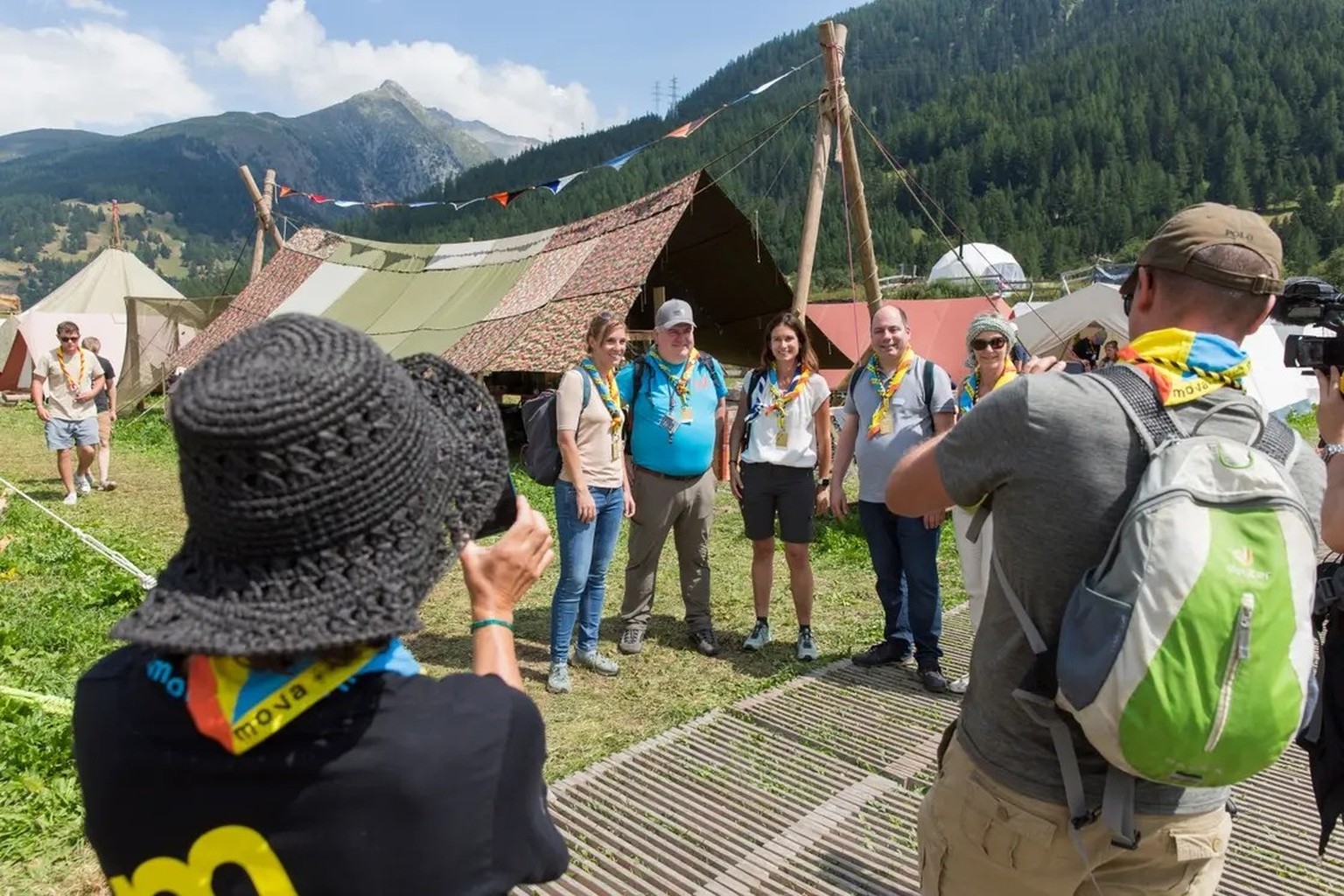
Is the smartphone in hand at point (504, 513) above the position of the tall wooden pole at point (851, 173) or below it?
below

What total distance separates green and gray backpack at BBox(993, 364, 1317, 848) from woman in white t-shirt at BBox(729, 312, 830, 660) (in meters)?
3.25

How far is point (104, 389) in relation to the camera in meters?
8.98

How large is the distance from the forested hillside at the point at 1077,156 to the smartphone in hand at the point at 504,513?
7422cm

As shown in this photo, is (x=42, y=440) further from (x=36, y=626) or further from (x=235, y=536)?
(x=235, y=536)

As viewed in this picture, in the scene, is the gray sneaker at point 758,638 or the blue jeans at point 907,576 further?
the gray sneaker at point 758,638

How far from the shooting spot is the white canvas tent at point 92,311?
22.3 meters

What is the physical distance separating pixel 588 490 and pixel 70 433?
6985mm

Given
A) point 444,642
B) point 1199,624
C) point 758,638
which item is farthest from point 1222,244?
point 444,642

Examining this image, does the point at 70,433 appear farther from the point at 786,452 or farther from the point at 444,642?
the point at 786,452

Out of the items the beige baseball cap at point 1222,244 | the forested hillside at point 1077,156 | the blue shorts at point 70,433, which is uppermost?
the forested hillside at point 1077,156

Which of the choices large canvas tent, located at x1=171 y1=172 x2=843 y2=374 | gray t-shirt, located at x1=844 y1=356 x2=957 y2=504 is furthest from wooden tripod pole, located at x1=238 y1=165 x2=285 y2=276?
gray t-shirt, located at x1=844 y1=356 x2=957 y2=504

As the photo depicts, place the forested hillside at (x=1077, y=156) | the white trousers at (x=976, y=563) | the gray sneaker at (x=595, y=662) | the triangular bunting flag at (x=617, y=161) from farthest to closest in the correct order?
the forested hillside at (x=1077, y=156) < the triangular bunting flag at (x=617, y=161) < the gray sneaker at (x=595, y=662) < the white trousers at (x=976, y=563)

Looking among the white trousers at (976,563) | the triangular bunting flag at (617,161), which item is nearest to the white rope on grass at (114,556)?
the white trousers at (976,563)

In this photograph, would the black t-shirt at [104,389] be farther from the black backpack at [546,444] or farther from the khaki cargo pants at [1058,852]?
the khaki cargo pants at [1058,852]
